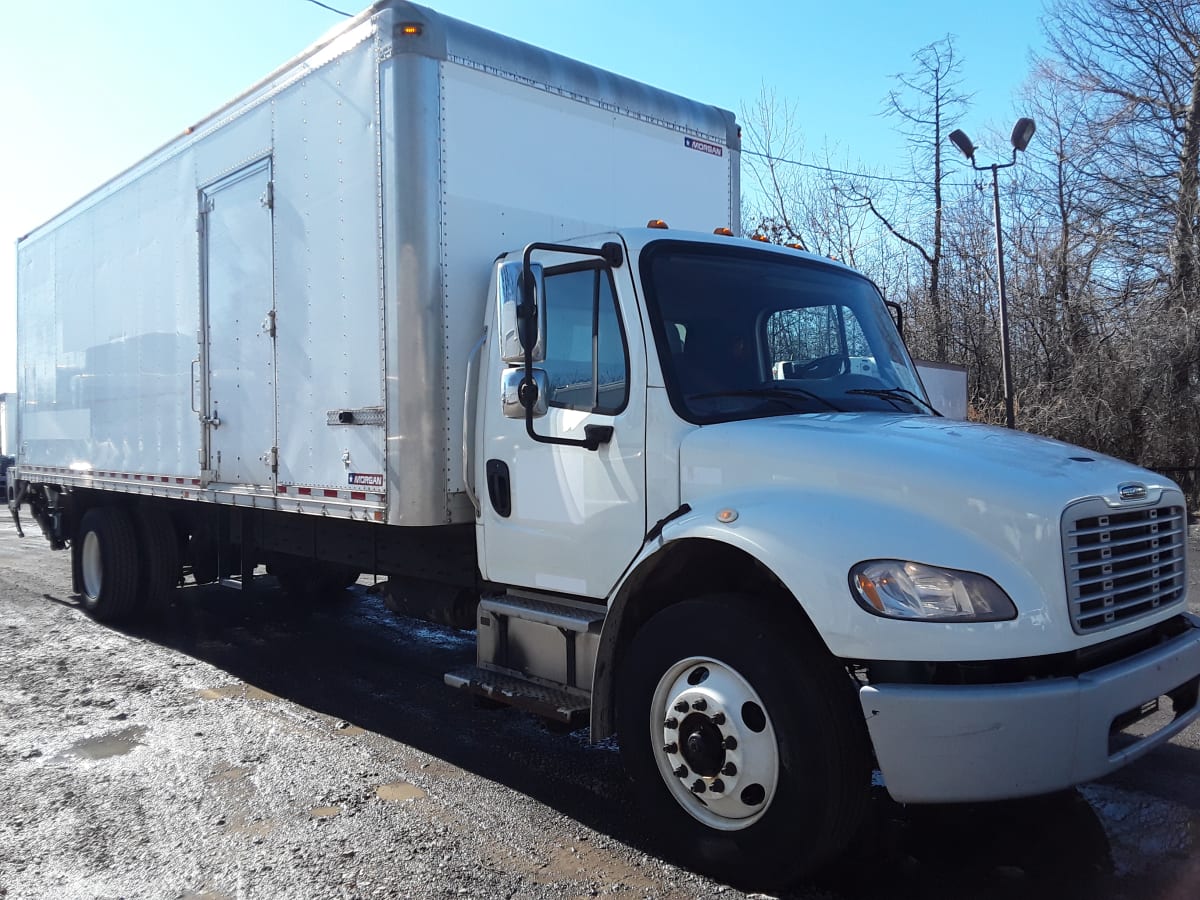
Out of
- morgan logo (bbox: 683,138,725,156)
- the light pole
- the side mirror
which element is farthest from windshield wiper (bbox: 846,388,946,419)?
the light pole

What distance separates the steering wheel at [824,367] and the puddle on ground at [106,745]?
404cm

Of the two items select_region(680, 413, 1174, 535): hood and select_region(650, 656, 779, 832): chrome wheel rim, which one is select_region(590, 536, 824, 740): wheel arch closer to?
select_region(680, 413, 1174, 535): hood

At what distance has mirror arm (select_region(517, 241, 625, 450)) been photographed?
387cm

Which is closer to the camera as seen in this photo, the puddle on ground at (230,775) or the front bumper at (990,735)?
the front bumper at (990,735)

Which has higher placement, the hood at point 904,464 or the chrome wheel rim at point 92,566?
the hood at point 904,464

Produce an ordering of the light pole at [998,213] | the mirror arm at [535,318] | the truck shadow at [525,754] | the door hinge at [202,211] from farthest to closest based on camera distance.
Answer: the light pole at [998,213] → the door hinge at [202,211] → the mirror arm at [535,318] → the truck shadow at [525,754]

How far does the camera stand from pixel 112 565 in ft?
27.6

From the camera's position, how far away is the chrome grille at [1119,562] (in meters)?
3.01

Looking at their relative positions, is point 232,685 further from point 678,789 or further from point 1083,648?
point 1083,648

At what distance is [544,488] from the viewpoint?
435cm

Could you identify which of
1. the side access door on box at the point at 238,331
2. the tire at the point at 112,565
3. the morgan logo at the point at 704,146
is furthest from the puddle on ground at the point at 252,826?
the tire at the point at 112,565

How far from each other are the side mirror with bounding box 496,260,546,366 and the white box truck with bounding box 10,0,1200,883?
0.07ft

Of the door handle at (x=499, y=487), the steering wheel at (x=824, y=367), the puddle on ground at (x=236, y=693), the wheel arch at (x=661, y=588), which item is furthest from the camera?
the puddle on ground at (x=236, y=693)

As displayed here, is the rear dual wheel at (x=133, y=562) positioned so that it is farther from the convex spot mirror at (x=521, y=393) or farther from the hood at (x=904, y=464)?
the hood at (x=904, y=464)
